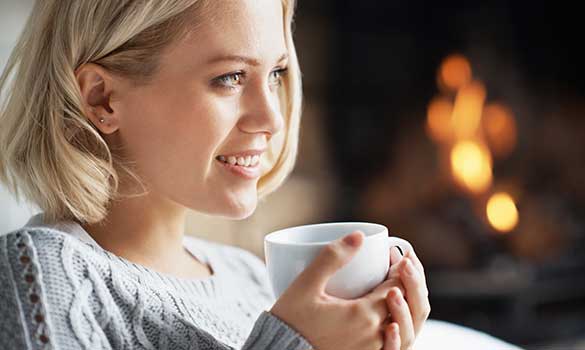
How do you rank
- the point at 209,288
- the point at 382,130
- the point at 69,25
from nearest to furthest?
the point at 69,25 < the point at 209,288 < the point at 382,130

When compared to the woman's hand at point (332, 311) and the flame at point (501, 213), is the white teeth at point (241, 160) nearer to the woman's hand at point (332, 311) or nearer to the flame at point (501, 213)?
the woman's hand at point (332, 311)

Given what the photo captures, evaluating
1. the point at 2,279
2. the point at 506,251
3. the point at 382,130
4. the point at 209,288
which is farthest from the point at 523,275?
the point at 2,279

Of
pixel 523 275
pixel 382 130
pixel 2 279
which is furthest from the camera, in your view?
pixel 382 130

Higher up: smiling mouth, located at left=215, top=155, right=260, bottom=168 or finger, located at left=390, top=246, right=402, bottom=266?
smiling mouth, located at left=215, top=155, right=260, bottom=168

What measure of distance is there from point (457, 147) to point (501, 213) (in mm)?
237

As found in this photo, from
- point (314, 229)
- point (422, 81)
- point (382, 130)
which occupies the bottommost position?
point (314, 229)

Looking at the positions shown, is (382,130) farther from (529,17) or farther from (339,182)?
(529,17)

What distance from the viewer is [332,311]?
2.45 ft

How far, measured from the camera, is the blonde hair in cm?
87

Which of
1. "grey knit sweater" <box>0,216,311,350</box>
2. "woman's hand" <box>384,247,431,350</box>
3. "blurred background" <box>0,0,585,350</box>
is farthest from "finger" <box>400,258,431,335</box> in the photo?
"blurred background" <box>0,0,585,350</box>

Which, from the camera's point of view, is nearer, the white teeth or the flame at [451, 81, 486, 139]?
the white teeth

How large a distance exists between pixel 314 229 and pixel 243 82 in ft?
0.69

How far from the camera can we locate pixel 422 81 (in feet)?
7.32

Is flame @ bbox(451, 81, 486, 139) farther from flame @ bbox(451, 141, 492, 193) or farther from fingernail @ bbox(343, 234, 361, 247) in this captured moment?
fingernail @ bbox(343, 234, 361, 247)
